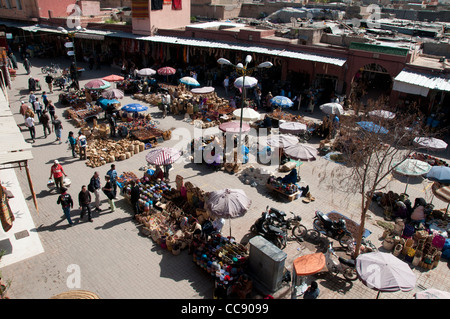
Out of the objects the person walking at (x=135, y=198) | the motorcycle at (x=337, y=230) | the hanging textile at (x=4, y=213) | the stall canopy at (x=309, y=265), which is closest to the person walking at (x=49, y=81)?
the person walking at (x=135, y=198)

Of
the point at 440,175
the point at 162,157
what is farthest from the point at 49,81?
the point at 440,175

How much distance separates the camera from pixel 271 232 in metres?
11.2

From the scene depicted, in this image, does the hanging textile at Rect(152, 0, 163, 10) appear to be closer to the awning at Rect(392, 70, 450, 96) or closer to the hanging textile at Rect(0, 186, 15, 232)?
the awning at Rect(392, 70, 450, 96)

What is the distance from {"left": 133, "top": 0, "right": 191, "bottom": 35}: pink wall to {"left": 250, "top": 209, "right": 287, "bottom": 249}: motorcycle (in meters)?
25.6

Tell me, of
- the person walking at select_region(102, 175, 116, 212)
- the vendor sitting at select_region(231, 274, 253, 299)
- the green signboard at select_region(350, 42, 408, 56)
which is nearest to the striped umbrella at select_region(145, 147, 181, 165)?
the person walking at select_region(102, 175, 116, 212)

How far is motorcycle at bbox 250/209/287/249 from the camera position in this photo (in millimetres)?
11203

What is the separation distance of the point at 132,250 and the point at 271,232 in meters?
4.61

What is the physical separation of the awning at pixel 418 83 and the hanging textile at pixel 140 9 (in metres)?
22.0

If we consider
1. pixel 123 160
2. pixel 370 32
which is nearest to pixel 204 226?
pixel 123 160

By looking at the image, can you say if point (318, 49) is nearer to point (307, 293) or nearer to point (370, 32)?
point (370, 32)

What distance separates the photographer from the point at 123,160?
16906 millimetres

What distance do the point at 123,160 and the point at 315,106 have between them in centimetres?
1453

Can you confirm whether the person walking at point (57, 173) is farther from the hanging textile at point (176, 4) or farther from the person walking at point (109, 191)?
the hanging textile at point (176, 4)

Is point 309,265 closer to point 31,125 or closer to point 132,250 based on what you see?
point 132,250
